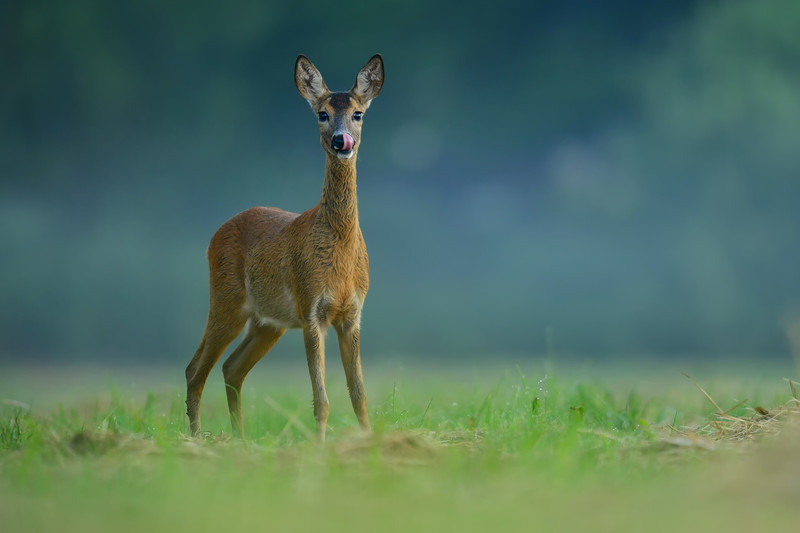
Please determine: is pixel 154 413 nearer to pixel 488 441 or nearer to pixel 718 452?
pixel 488 441

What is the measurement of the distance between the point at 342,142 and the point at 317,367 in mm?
1651

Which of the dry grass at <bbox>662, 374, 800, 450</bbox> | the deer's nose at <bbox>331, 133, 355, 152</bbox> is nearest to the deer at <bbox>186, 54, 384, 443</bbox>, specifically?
the deer's nose at <bbox>331, 133, 355, 152</bbox>

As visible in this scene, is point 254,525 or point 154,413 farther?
point 154,413

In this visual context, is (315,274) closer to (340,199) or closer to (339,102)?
(340,199)

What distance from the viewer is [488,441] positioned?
4895mm

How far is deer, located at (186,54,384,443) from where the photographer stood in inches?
244

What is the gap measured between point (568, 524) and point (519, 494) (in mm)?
430

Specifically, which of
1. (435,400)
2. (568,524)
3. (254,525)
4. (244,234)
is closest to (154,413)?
(244,234)

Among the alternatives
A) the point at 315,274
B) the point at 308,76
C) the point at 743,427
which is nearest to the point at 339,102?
the point at 308,76

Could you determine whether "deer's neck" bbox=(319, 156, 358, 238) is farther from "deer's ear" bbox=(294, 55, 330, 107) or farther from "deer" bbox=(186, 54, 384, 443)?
"deer's ear" bbox=(294, 55, 330, 107)

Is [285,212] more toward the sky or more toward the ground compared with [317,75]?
more toward the ground

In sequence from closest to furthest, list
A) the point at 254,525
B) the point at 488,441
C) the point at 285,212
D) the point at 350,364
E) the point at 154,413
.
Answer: the point at 254,525 → the point at 488,441 → the point at 350,364 → the point at 154,413 → the point at 285,212

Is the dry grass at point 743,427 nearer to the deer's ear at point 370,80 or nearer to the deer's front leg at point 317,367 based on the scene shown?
the deer's front leg at point 317,367

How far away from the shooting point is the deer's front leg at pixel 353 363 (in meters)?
6.30
